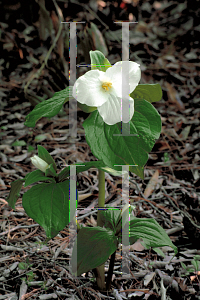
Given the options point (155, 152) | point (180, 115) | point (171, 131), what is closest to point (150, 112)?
point (155, 152)

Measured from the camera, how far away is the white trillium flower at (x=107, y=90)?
62cm

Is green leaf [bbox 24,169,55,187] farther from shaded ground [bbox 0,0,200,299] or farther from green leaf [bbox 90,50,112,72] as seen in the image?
green leaf [bbox 90,50,112,72]

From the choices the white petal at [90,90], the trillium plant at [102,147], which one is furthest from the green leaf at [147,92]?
the white petal at [90,90]

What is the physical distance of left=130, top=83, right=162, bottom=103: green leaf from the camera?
0.69 meters

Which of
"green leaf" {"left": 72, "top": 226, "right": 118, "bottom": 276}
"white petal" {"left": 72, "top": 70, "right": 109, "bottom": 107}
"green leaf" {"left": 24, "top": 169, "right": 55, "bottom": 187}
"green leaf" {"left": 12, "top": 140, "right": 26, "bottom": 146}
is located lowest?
"green leaf" {"left": 72, "top": 226, "right": 118, "bottom": 276}

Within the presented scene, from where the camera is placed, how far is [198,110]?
7.22ft

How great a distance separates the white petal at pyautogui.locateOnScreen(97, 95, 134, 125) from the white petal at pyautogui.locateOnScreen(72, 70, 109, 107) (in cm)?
1

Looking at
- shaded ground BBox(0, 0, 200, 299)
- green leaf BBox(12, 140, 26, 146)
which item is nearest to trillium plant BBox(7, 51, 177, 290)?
shaded ground BBox(0, 0, 200, 299)

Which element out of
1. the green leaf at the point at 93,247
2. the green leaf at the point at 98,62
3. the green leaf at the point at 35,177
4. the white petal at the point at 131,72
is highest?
the green leaf at the point at 98,62

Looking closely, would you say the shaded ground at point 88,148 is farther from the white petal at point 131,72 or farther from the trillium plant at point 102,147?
the white petal at point 131,72

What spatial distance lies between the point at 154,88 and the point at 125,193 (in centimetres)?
68

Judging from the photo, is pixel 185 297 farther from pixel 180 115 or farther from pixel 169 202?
pixel 180 115

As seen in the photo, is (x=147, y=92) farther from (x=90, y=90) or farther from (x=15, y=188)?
(x=15, y=188)

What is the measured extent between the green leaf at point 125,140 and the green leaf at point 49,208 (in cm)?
16
